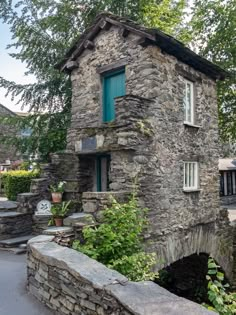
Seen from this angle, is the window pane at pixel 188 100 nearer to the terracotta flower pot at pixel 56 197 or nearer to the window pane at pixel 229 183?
the terracotta flower pot at pixel 56 197

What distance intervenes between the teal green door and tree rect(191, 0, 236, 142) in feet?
24.7

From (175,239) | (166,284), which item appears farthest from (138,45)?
(166,284)

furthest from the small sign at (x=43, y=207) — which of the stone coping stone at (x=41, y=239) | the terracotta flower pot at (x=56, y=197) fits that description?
the stone coping stone at (x=41, y=239)

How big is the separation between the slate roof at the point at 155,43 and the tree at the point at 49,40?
3.19 meters

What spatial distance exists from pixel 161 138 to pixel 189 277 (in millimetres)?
6098

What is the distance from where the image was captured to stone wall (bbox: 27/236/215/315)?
2.86 metres

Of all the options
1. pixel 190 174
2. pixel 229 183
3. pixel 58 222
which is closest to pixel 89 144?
pixel 58 222

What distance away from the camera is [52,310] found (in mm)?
4012

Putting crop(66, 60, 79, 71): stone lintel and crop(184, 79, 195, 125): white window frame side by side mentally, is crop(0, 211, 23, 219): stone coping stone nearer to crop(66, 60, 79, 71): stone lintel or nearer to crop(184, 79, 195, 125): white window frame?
crop(66, 60, 79, 71): stone lintel

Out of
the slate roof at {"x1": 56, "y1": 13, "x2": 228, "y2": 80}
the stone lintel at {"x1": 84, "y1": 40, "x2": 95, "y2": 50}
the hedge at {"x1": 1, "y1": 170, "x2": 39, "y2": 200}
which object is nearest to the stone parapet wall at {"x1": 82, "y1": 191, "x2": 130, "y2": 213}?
the slate roof at {"x1": 56, "y1": 13, "x2": 228, "y2": 80}

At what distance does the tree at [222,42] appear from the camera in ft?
47.6

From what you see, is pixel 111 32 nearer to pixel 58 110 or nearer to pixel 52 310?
pixel 58 110

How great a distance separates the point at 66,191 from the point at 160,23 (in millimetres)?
9180

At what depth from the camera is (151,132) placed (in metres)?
7.40
